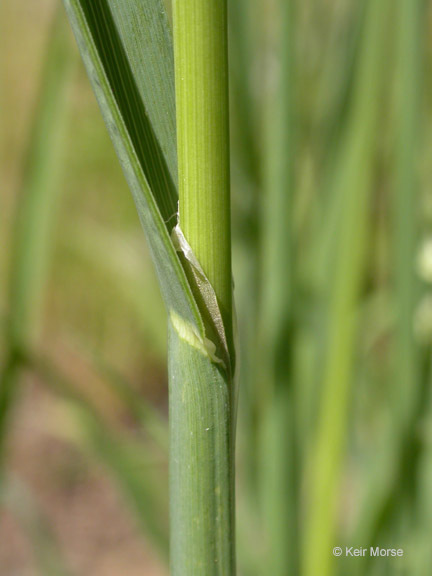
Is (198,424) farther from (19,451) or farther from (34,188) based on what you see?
(19,451)

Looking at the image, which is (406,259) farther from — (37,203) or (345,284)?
(37,203)

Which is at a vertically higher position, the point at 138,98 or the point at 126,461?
the point at 138,98

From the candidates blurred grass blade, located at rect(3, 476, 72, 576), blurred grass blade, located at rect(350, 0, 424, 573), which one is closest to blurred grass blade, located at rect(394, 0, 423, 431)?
blurred grass blade, located at rect(350, 0, 424, 573)

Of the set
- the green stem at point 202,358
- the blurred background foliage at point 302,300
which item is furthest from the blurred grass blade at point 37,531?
the green stem at point 202,358

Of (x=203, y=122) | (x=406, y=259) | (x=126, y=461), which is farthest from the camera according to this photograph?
(x=126, y=461)

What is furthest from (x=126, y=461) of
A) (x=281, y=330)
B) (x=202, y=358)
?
(x=202, y=358)

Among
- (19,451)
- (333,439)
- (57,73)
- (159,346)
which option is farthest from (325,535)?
(19,451)
